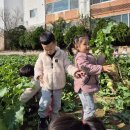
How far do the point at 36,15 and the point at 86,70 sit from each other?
155 feet

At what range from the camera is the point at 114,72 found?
5254 millimetres

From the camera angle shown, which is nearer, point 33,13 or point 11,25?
point 33,13

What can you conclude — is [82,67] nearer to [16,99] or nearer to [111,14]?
[16,99]

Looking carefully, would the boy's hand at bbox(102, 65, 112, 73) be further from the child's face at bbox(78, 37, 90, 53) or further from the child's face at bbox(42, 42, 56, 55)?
the child's face at bbox(42, 42, 56, 55)

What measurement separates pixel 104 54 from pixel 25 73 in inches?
62.7

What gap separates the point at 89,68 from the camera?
5.44 meters

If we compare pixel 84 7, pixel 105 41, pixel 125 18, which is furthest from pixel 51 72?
pixel 84 7

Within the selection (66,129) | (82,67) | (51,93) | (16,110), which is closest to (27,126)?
(51,93)

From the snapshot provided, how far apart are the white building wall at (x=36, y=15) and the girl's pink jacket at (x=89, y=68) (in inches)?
1728

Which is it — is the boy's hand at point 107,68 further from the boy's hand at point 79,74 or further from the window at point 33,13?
the window at point 33,13

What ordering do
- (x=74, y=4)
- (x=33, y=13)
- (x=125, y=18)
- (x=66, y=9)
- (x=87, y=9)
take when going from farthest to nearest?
(x=33, y=13) → (x=66, y=9) → (x=74, y=4) → (x=87, y=9) → (x=125, y=18)

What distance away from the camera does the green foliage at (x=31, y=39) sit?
4300 centimetres

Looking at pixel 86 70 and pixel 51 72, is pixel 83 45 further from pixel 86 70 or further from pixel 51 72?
pixel 51 72

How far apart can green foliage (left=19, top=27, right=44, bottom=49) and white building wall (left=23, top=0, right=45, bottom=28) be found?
12.1 ft
